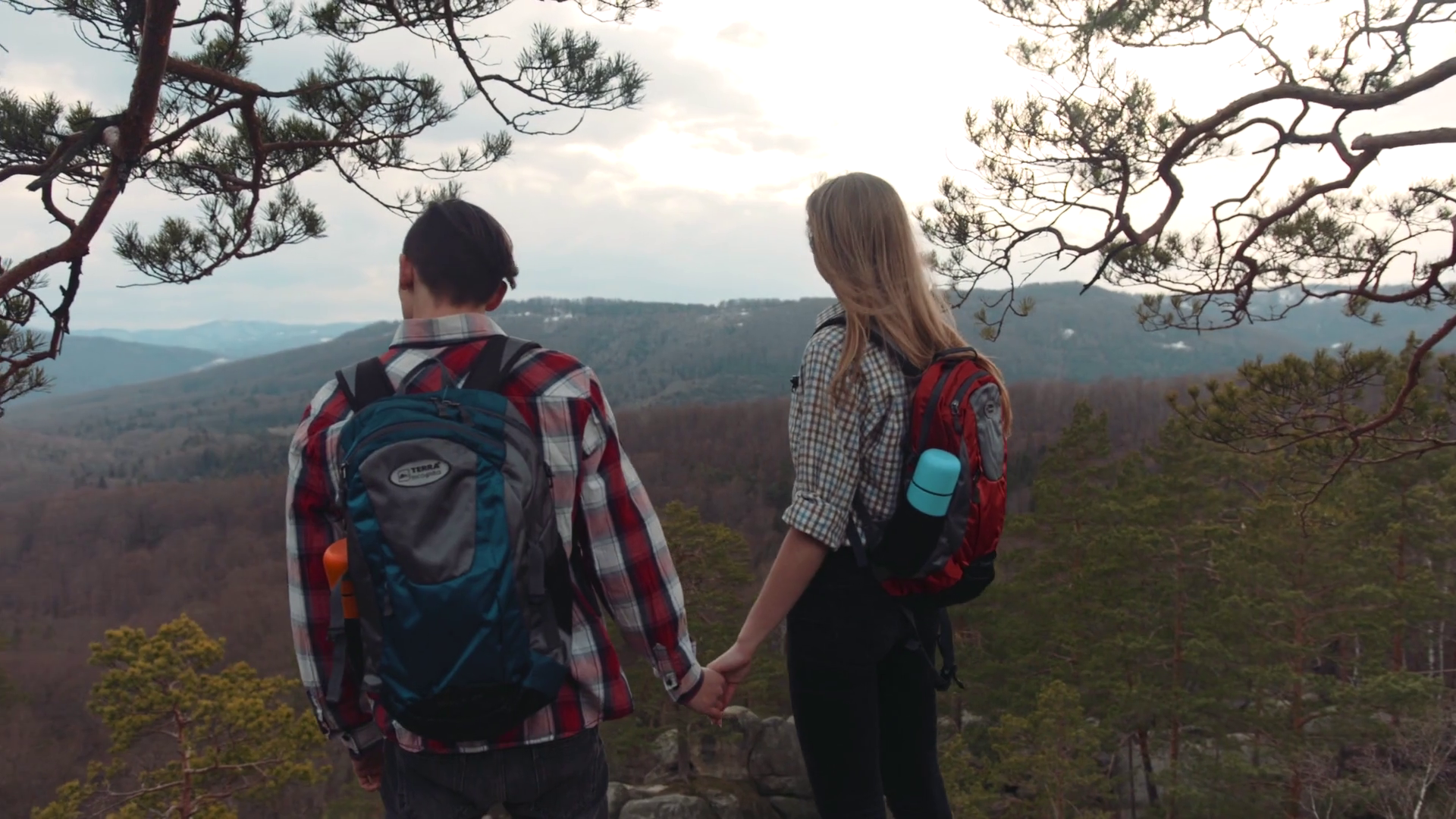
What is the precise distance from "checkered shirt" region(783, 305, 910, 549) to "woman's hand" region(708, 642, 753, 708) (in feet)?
0.84

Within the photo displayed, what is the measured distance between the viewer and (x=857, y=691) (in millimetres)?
1479

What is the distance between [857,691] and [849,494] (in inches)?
13.3

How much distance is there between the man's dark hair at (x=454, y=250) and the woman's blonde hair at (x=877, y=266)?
1.87 feet

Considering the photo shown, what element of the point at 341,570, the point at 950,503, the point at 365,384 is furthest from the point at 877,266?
the point at 341,570

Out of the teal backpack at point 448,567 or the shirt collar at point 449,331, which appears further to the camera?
the shirt collar at point 449,331

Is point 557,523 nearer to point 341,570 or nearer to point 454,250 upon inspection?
point 341,570

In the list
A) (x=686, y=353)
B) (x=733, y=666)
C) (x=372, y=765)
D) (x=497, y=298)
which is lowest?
(x=686, y=353)

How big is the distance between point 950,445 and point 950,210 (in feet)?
9.80

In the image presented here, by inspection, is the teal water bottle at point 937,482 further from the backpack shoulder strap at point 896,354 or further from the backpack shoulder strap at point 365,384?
the backpack shoulder strap at point 365,384

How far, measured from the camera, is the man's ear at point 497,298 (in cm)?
137

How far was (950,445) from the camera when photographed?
142cm

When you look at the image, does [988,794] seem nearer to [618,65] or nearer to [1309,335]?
[618,65]

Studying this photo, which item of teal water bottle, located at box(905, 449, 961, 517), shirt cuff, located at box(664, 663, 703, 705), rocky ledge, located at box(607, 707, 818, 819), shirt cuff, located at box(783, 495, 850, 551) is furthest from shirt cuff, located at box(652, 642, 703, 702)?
rocky ledge, located at box(607, 707, 818, 819)

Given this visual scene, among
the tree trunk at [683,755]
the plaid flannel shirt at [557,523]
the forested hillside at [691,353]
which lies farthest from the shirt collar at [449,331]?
the forested hillside at [691,353]
